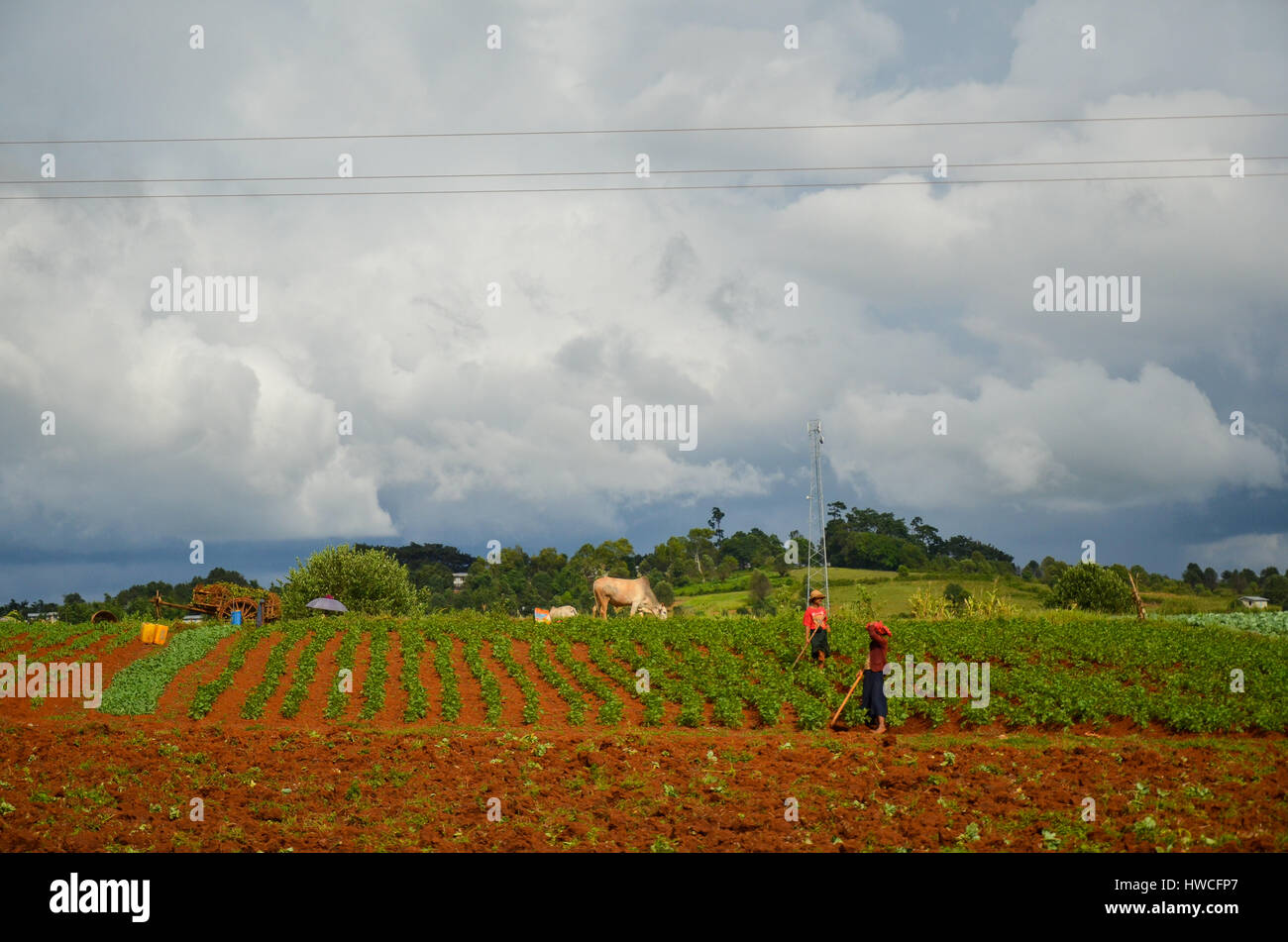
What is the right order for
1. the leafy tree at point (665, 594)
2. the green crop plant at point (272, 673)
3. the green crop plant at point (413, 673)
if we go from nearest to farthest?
1. the green crop plant at point (413, 673)
2. the green crop plant at point (272, 673)
3. the leafy tree at point (665, 594)

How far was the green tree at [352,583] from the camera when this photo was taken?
40.4 m

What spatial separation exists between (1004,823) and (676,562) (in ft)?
268

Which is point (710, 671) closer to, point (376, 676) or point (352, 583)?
point (376, 676)

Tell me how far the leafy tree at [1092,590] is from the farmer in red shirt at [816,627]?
68.0 ft

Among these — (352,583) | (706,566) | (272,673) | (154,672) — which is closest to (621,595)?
(352,583)

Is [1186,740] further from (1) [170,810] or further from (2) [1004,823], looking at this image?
(1) [170,810]

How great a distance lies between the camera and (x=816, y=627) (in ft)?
67.9

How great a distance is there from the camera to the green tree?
40438 mm

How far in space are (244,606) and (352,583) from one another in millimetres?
6109

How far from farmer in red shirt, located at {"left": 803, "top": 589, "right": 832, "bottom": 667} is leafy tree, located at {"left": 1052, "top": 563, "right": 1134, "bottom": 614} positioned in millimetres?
20722

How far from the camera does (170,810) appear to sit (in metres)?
11.5

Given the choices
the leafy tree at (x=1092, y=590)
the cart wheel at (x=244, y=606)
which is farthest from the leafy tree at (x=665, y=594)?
the cart wheel at (x=244, y=606)

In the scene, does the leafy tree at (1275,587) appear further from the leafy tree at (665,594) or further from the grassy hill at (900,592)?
the leafy tree at (665,594)
